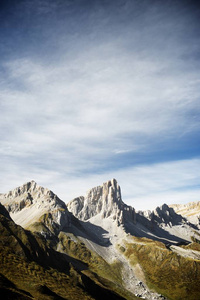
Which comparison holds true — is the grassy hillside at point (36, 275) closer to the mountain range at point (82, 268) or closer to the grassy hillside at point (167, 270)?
the mountain range at point (82, 268)

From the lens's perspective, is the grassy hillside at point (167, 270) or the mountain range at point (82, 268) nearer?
the mountain range at point (82, 268)

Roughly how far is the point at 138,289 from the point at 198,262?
171ft

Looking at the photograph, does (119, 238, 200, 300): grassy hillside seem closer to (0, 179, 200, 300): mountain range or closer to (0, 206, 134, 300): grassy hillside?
(0, 179, 200, 300): mountain range

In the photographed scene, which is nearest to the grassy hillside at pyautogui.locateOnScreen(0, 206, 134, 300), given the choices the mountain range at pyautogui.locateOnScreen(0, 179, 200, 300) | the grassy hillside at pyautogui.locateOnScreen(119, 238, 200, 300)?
the mountain range at pyautogui.locateOnScreen(0, 179, 200, 300)

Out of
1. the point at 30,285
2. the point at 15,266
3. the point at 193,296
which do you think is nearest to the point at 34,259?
the point at 15,266

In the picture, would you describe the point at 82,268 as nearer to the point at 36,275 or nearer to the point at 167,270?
the point at 167,270

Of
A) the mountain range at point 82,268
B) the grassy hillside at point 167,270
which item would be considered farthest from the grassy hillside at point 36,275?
the grassy hillside at point 167,270

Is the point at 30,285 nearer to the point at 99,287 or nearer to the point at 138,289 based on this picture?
the point at 99,287

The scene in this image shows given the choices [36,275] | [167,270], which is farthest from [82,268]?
[36,275]

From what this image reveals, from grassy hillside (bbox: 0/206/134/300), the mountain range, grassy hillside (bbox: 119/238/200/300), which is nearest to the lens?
grassy hillside (bbox: 0/206/134/300)

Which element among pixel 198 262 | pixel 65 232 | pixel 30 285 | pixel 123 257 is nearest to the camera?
pixel 30 285

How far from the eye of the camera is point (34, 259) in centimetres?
10238

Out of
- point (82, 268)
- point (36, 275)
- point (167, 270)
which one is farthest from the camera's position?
point (167, 270)

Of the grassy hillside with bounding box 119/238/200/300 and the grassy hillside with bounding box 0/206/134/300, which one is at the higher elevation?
the grassy hillside with bounding box 0/206/134/300
